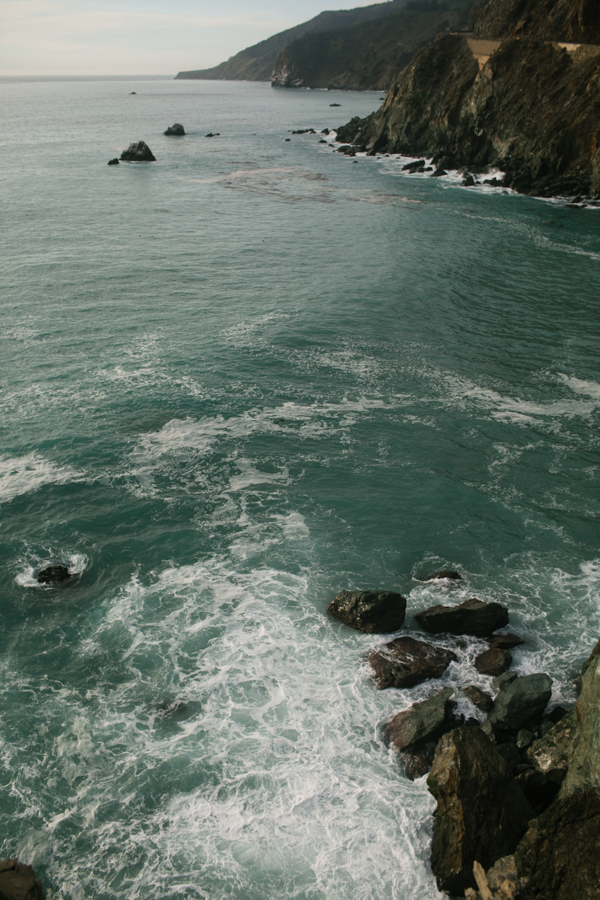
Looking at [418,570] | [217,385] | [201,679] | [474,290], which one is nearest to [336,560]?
[418,570]

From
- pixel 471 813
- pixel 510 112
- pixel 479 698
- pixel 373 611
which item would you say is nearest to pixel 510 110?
pixel 510 112

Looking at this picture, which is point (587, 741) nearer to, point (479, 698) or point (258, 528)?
point (479, 698)

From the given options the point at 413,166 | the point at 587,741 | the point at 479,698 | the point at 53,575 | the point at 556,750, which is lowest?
the point at 479,698

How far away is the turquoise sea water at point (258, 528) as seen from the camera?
12883mm

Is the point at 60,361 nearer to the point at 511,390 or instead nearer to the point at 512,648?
the point at 511,390

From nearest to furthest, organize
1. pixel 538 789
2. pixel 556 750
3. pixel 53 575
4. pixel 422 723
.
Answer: pixel 538 789 → pixel 556 750 → pixel 422 723 → pixel 53 575

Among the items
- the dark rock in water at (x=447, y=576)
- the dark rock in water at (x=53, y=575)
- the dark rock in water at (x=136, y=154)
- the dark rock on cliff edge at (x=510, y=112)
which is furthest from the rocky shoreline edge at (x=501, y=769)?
the dark rock in water at (x=136, y=154)

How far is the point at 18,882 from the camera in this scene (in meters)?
10.8

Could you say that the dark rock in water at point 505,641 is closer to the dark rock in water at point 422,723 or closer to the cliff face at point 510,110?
the dark rock in water at point 422,723

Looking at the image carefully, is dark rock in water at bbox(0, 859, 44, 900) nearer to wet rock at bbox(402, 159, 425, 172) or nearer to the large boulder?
the large boulder

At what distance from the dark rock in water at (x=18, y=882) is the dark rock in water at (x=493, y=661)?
1143 cm

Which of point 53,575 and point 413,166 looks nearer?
point 53,575

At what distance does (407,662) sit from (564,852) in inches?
245

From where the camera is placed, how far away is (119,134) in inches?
5246
